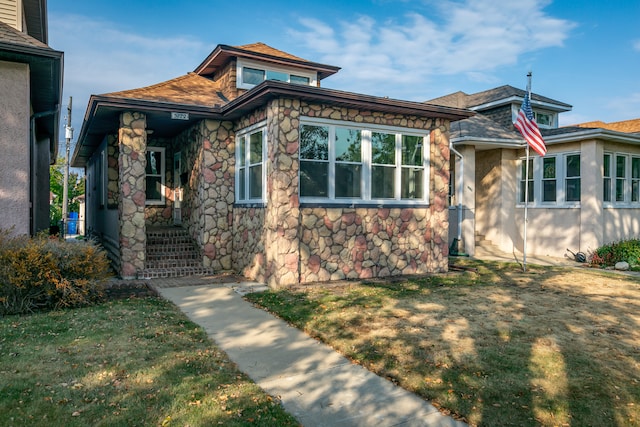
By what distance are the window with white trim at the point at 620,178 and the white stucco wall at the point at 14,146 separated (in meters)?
14.3

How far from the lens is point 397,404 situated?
3.68 metres

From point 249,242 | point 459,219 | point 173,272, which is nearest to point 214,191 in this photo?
point 249,242

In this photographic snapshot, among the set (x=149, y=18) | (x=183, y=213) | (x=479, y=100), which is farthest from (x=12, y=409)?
(x=479, y=100)

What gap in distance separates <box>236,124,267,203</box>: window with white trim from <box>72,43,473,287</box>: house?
0.04m

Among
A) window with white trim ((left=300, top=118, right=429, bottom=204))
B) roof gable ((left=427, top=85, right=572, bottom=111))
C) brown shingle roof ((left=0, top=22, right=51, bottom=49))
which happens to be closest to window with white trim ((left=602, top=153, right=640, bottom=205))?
roof gable ((left=427, top=85, right=572, bottom=111))

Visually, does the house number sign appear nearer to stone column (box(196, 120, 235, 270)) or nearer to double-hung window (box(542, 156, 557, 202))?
stone column (box(196, 120, 235, 270))

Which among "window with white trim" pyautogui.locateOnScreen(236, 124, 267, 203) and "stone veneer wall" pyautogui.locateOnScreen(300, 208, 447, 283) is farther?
"window with white trim" pyautogui.locateOnScreen(236, 124, 267, 203)

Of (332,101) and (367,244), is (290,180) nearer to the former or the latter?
(332,101)

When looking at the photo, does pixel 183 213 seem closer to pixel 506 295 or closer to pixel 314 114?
pixel 314 114

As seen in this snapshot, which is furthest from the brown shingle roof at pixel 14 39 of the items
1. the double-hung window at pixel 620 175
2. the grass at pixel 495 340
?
the double-hung window at pixel 620 175

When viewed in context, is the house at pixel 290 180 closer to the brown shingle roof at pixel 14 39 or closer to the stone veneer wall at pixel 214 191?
the stone veneer wall at pixel 214 191

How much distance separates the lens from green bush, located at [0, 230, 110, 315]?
6.20 metres

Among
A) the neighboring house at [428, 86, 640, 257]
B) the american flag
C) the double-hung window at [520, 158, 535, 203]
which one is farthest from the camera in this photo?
the double-hung window at [520, 158, 535, 203]

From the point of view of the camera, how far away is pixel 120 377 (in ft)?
13.3
